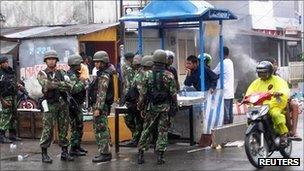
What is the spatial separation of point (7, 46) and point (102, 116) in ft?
39.3

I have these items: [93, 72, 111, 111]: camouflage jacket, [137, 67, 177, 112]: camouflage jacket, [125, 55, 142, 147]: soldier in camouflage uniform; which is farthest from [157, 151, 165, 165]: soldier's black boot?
[125, 55, 142, 147]: soldier in camouflage uniform

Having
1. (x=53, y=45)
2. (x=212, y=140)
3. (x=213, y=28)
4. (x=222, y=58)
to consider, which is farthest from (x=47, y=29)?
(x=212, y=140)

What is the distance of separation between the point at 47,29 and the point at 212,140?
12.4 metres

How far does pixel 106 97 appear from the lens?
358 inches

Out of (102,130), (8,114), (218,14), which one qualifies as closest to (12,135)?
(8,114)

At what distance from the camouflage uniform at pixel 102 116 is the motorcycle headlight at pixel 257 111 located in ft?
7.72

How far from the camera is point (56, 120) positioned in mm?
9461

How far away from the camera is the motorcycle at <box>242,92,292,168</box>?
8211 millimetres

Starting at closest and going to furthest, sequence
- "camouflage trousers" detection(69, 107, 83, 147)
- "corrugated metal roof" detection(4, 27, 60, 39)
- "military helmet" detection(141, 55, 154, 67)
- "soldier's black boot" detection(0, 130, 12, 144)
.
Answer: "military helmet" detection(141, 55, 154, 67)
"camouflage trousers" detection(69, 107, 83, 147)
"soldier's black boot" detection(0, 130, 12, 144)
"corrugated metal roof" detection(4, 27, 60, 39)

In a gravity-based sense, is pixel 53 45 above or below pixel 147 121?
above

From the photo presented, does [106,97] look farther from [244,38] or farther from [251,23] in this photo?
[251,23]

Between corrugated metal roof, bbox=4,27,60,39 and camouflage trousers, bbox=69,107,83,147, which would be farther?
corrugated metal roof, bbox=4,27,60,39

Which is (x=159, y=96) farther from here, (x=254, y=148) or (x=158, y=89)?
(x=254, y=148)

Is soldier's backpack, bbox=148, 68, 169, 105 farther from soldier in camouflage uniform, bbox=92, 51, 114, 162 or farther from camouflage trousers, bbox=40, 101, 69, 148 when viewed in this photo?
Answer: camouflage trousers, bbox=40, 101, 69, 148
